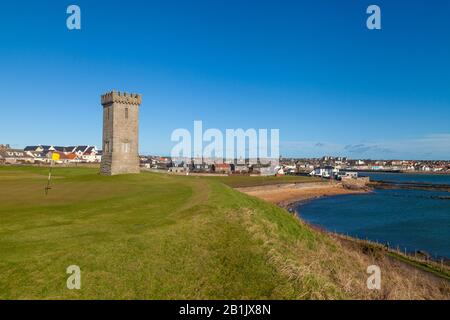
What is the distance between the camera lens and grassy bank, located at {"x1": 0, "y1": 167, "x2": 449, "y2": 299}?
32.9 ft

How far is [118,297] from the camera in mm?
9445

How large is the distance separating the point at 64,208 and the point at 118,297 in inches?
487

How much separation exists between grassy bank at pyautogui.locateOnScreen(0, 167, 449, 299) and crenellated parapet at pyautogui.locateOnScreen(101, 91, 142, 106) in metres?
24.2

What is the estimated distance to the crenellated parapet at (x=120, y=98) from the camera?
4267cm

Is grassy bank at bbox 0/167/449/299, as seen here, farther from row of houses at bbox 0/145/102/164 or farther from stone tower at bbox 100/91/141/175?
row of houses at bbox 0/145/102/164

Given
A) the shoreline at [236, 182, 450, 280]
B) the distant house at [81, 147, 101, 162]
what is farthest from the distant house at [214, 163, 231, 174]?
the distant house at [81, 147, 101, 162]

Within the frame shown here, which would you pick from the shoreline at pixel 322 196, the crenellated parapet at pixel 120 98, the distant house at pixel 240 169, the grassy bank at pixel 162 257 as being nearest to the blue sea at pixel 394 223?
Result: the shoreline at pixel 322 196

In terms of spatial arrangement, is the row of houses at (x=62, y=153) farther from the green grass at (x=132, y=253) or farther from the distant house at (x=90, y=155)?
the green grass at (x=132, y=253)
